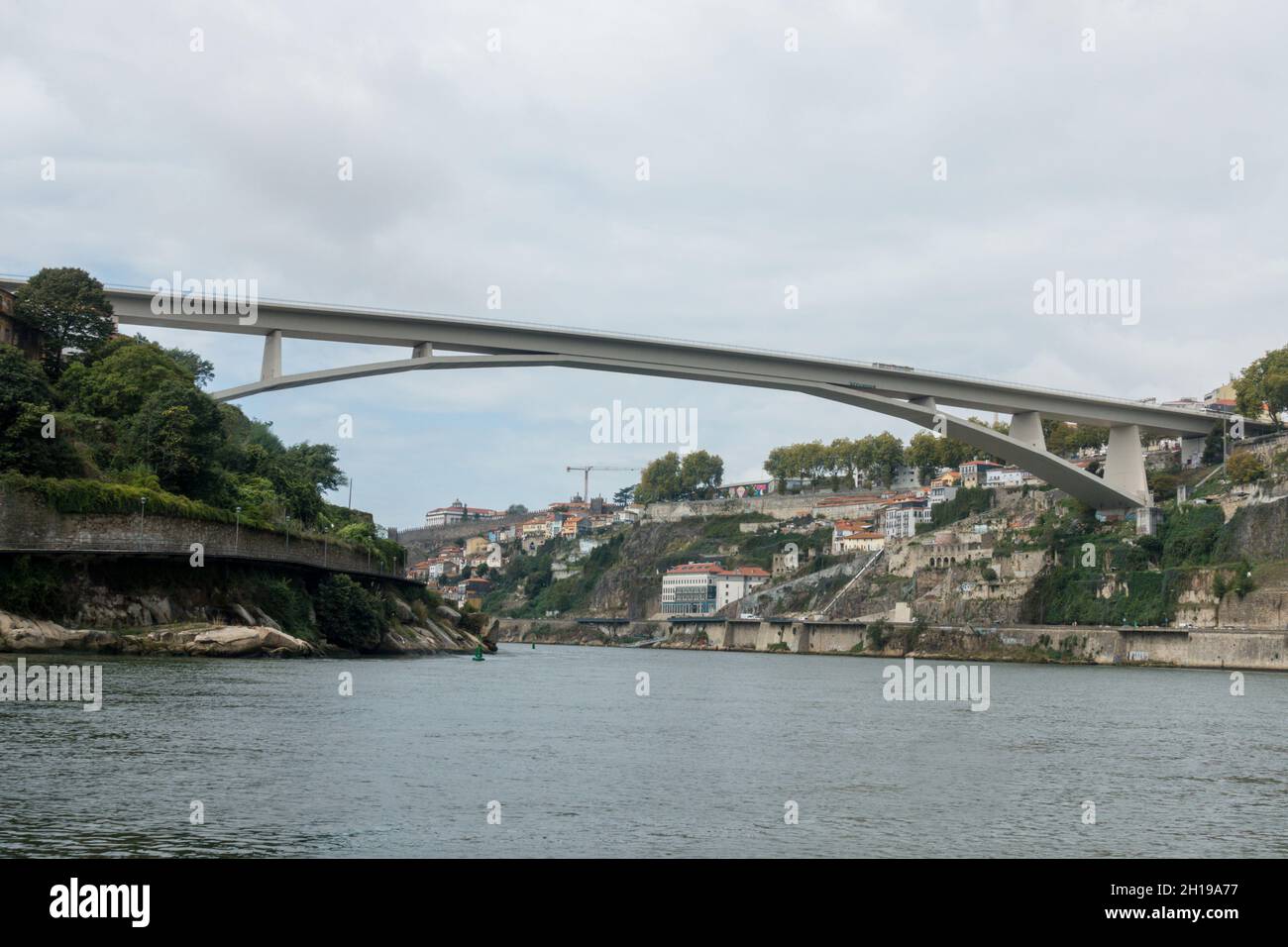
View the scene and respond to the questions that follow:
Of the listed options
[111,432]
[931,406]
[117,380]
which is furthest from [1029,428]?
[111,432]

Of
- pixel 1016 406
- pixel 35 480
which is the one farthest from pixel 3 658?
pixel 1016 406

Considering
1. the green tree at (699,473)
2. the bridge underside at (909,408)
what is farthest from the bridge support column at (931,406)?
the green tree at (699,473)

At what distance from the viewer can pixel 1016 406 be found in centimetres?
7731

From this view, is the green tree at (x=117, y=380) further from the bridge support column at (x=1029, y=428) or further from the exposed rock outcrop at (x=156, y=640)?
the bridge support column at (x=1029, y=428)

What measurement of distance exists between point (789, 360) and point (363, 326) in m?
21.4

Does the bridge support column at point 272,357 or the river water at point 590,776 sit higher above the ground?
the bridge support column at point 272,357

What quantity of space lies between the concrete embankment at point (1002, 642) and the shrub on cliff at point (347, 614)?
40274mm

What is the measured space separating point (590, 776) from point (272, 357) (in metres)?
40.9

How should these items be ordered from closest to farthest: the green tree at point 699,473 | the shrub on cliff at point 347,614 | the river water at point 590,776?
the river water at point 590,776
the shrub on cliff at point 347,614
the green tree at point 699,473

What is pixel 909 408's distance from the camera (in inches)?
2744

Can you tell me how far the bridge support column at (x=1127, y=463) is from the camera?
86.1 m

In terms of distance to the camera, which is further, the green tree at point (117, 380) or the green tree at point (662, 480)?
the green tree at point (662, 480)

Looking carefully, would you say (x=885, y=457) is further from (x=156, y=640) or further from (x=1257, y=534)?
(x=156, y=640)
